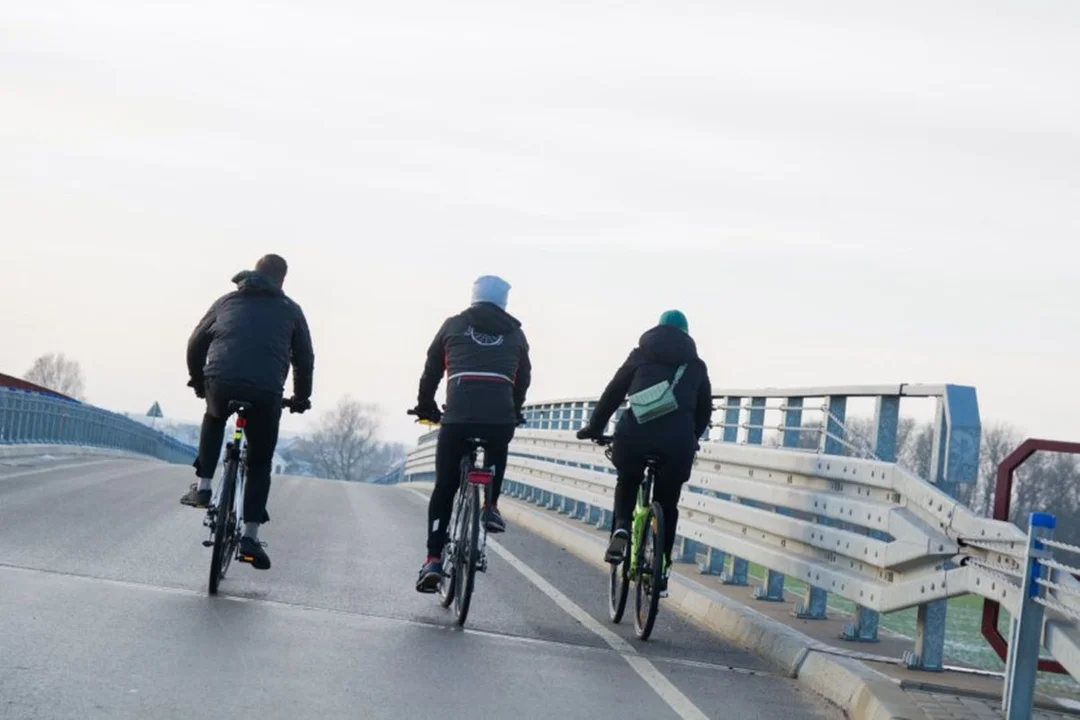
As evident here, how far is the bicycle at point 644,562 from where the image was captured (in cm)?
1013

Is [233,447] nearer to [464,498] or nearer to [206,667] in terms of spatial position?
[464,498]

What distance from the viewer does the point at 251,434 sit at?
10492mm

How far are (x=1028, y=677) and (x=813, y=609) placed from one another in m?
3.62

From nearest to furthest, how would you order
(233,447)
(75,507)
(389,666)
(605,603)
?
(389,666) → (233,447) → (605,603) → (75,507)

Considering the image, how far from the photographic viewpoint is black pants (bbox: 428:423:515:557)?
1055 cm

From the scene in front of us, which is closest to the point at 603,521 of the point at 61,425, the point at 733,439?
the point at 733,439

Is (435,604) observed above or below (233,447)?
below

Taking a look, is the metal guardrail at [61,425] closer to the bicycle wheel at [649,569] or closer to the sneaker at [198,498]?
the sneaker at [198,498]

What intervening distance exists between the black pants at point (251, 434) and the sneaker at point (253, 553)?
14 centimetres

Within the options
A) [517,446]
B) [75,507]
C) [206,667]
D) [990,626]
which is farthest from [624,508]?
[517,446]

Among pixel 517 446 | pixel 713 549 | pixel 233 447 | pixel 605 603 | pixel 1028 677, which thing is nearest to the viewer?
pixel 1028 677

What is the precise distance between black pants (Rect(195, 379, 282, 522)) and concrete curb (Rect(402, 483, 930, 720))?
2.90 metres

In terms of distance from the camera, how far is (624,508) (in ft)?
35.9

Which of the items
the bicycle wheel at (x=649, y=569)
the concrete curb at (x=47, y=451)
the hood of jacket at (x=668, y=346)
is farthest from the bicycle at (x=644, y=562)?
the concrete curb at (x=47, y=451)
